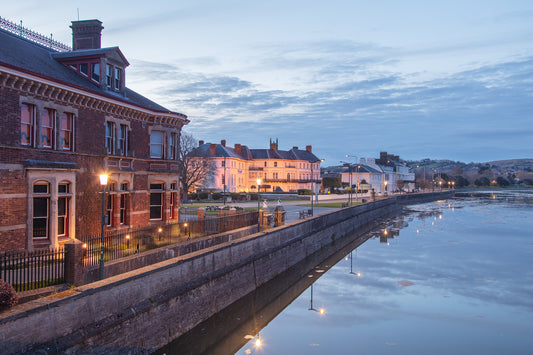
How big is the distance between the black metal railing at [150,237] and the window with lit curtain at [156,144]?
5.43 metres

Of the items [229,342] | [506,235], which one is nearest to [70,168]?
[229,342]

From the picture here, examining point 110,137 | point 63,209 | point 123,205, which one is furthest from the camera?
point 123,205

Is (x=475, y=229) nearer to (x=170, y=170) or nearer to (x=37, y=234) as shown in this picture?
(x=170, y=170)

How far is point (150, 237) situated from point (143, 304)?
27.3ft

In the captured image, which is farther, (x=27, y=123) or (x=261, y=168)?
(x=261, y=168)

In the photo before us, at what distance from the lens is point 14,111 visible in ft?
59.2

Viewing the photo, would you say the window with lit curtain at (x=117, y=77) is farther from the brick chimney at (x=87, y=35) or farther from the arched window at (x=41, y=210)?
the arched window at (x=41, y=210)

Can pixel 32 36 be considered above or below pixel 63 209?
above

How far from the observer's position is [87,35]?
1143 inches

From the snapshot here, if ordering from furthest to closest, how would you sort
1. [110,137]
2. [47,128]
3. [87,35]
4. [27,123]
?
1. [87,35]
2. [110,137]
3. [47,128]
4. [27,123]

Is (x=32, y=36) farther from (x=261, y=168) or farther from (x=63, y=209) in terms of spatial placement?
(x=261, y=168)

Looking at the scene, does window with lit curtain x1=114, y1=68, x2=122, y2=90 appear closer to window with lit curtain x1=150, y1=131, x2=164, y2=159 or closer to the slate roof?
the slate roof

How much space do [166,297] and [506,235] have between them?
4412 cm

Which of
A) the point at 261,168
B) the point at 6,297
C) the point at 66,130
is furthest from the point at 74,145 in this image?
the point at 261,168
